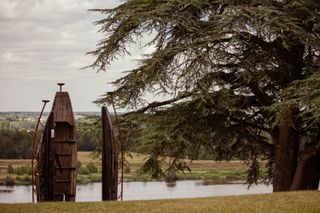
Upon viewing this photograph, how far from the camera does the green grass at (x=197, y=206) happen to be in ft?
33.5

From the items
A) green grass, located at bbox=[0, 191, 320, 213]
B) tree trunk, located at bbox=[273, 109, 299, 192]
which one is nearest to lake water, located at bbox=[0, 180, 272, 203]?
tree trunk, located at bbox=[273, 109, 299, 192]

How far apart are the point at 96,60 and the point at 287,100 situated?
635cm

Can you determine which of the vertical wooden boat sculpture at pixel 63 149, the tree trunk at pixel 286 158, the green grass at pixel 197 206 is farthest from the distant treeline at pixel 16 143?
the green grass at pixel 197 206

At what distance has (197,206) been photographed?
1060cm

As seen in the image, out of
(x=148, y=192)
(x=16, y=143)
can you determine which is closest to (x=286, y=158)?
(x=16, y=143)

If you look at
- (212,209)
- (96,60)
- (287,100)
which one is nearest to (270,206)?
(212,209)

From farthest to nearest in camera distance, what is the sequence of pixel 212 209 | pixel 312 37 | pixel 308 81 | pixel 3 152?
pixel 3 152, pixel 312 37, pixel 308 81, pixel 212 209

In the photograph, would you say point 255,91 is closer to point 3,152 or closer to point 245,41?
point 245,41

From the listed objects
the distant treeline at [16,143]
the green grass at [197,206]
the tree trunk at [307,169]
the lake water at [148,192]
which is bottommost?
the lake water at [148,192]

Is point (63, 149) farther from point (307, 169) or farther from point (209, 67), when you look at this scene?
point (307, 169)

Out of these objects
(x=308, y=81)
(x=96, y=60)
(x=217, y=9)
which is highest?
(x=217, y=9)

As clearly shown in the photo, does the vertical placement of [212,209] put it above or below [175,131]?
below

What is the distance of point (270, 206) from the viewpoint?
1062 cm

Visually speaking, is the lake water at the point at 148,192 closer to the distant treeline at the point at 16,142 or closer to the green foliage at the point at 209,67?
the distant treeline at the point at 16,142
